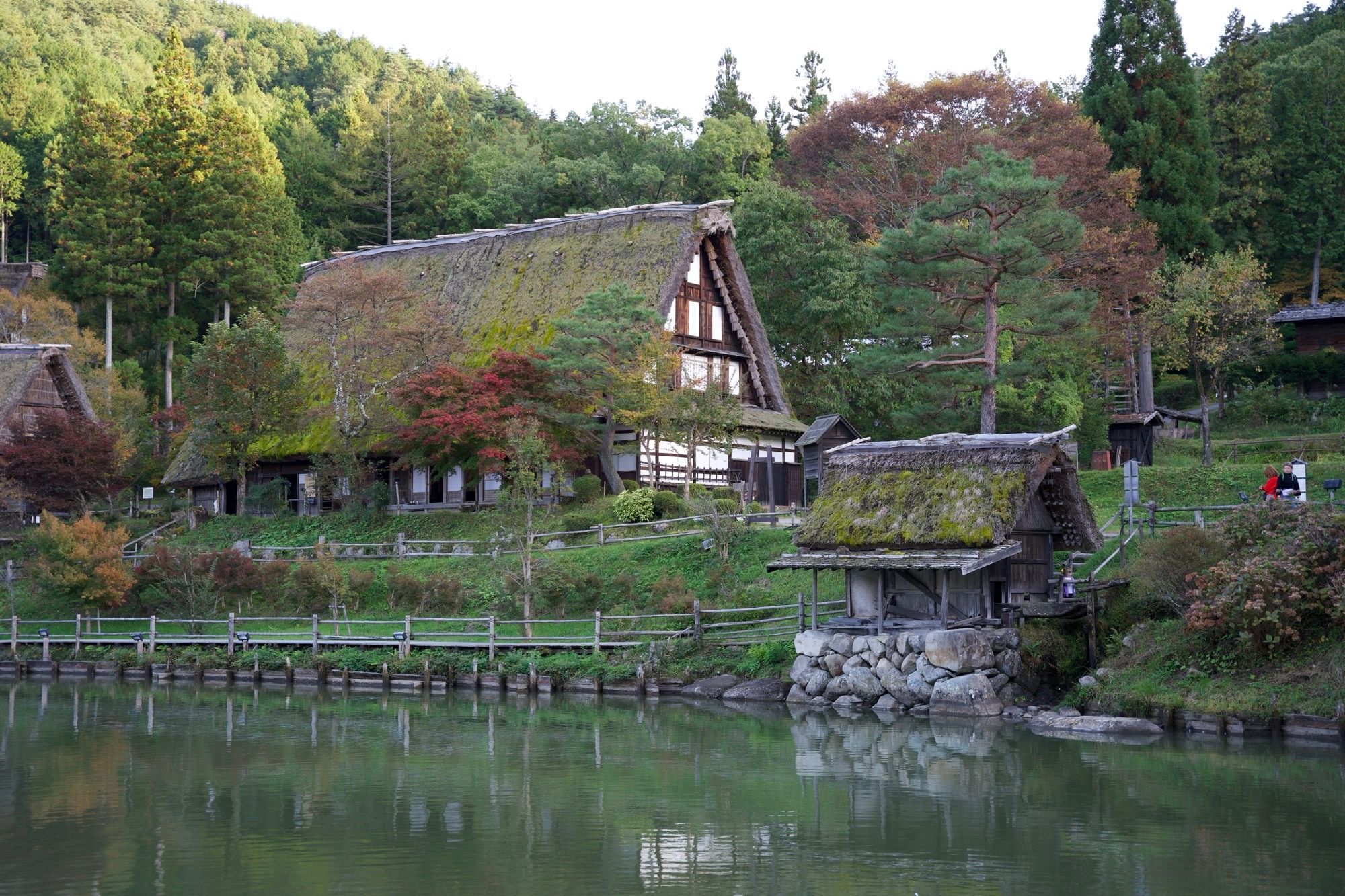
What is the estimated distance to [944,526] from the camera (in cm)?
2270

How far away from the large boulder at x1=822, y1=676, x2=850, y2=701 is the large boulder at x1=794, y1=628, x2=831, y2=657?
615 mm

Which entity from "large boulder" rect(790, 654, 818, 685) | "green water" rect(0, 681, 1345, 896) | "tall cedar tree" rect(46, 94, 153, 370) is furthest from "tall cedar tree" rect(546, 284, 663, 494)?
"tall cedar tree" rect(46, 94, 153, 370)

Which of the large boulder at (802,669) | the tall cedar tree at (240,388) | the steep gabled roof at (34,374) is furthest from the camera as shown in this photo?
the steep gabled roof at (34,374)

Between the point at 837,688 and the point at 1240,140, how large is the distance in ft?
116

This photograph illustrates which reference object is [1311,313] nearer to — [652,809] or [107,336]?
[652,809]

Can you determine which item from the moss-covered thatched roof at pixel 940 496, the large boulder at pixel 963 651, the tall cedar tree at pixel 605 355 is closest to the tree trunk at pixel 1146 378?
the tall cedar tree at pixel 605 355

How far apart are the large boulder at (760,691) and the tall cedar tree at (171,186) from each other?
3470cm

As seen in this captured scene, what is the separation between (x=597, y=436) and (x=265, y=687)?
12.2 meters

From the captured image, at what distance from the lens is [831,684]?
77.3ft

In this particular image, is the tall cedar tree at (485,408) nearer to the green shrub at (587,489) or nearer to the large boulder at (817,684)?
the green shrub at (587,489)

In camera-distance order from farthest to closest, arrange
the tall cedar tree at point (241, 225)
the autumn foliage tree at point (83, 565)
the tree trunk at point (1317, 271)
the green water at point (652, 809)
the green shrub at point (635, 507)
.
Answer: the tall cedar tree at point (241, 225)
the tree trunk at point (1317, 271)
the green shrub at point (635, 507)
the autumn foliage tree at point (83, 565)
the green water at point (652, 809)

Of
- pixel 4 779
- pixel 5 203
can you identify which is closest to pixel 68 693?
pixel 4 779

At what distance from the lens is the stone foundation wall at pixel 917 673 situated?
22.1 m

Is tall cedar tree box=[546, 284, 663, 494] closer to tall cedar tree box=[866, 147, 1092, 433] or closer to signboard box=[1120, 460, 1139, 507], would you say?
tall cedar tree box=[866, 147, 1092, 433]
